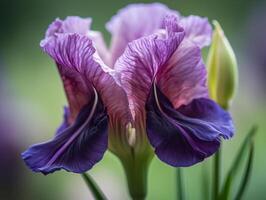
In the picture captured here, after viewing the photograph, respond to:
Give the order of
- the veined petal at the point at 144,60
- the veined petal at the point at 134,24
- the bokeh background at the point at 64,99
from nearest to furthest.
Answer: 1. the veined petal at the point at 144,60
2. the veined petal at the point at 134,24
3. the bokeh background at the point at 64,99

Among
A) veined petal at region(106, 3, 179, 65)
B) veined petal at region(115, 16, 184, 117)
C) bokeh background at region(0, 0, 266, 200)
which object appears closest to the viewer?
veined petal at region(115, 16, 184, 117)

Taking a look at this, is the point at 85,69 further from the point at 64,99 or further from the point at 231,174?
the point at 64,99

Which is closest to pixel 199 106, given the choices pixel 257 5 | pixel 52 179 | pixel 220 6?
pixel 52 179

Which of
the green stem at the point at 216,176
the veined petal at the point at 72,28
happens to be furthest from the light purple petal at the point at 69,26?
the green stem at the point at 216,176

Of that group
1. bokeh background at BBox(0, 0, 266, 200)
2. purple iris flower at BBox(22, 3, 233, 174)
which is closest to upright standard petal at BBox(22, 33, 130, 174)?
purple iris flower at BBox(22, 3, 233, 174)

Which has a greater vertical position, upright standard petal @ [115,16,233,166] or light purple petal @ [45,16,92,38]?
light purple petal @ [45,16,92,38]

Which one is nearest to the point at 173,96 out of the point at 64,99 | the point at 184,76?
the point at 184,76

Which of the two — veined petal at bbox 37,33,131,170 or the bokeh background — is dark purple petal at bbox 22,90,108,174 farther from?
the bokeh background

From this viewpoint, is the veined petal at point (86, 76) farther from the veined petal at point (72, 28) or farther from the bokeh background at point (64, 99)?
the bokeh background at point (64, 99)
